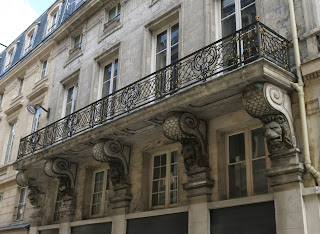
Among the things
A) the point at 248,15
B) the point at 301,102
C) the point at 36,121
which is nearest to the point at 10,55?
the point at 36,121

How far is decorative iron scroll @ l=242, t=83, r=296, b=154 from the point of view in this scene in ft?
21.6

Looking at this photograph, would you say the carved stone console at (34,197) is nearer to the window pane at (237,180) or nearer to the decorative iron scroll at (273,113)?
the window pane at (237,180)

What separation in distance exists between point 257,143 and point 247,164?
461mm

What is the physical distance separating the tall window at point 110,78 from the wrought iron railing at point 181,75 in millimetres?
1005

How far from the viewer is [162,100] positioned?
26.0 ft

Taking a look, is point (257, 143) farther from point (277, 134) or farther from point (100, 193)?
point (100, 193)

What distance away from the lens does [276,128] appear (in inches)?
260

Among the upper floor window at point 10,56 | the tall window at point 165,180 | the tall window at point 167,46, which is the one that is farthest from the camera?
the upper floor window at point 10,56

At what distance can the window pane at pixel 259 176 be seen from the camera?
720 cm

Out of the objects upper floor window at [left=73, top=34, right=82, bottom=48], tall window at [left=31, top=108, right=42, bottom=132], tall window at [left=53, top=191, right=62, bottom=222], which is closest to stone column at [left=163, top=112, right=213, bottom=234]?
tall window at [left=53, top=191, right=62, bottom=222]

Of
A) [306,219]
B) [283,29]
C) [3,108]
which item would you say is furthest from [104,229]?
[3,108]

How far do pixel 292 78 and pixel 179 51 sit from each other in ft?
11.3

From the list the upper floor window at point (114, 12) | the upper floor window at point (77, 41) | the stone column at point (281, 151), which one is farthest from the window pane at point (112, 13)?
the stone column at point (281, 151)

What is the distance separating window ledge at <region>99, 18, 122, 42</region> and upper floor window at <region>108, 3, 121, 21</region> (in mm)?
187
